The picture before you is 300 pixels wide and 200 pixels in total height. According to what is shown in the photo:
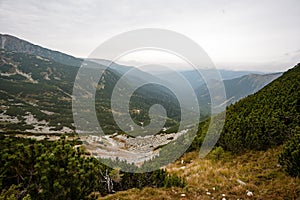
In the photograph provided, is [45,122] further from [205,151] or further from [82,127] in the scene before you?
[205,151]

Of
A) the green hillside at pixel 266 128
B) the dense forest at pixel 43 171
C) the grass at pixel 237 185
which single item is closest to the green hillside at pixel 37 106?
the green hillside at pixel 266 128

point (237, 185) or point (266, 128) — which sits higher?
point (266, 128)

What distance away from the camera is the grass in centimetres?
870

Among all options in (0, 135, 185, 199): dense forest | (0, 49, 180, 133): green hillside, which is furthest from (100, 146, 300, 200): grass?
(0, 49, 180, 133): green hillside

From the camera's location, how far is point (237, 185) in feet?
32.3

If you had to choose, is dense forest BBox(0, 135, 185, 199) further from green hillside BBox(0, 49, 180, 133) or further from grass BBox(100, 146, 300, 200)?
green hillside BBox(0, 49, 180, 133)

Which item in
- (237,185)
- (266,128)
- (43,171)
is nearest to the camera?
(43,171)

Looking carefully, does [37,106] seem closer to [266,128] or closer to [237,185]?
[266,128]

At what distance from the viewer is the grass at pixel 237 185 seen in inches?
342

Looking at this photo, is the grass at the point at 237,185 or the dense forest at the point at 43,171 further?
the grass at the point at 237,185

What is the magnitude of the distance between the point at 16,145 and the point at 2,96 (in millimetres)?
155820

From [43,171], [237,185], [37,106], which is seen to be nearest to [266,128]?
[237,185]

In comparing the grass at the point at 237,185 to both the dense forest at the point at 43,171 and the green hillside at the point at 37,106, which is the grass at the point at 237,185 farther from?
the green hillside at the point at 37,106

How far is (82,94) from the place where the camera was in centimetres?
19638
